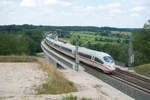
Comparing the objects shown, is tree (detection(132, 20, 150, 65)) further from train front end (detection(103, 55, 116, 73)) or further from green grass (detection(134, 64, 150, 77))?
train front end (detection(103, 55, 116, 73))

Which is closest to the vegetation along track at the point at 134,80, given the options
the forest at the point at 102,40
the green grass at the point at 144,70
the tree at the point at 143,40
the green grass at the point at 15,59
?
the green grass at the point at 144,70

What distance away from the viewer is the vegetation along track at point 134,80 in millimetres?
18647

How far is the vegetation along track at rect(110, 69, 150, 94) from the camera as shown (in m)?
18.6

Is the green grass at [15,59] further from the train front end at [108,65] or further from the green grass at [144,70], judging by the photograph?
the green grass at [144,70]

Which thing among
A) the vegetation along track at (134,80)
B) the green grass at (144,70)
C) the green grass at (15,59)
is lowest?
the vegetation along track at (134,80)

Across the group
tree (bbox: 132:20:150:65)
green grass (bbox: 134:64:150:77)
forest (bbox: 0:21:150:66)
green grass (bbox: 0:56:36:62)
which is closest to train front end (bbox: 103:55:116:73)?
green grass (bbox: 134:64:150:77)

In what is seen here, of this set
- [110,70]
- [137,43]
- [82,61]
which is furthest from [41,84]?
[137,43]

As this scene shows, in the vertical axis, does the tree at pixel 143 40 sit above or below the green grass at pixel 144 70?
above

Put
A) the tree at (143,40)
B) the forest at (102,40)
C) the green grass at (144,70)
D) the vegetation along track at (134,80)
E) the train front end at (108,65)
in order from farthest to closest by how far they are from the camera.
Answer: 1. the tree at (143,40)
2. the forest at (102,40)
3. the green grass at (144,70)
4. the train front end at (108,65)
5. the vegetation along track at (134,80)

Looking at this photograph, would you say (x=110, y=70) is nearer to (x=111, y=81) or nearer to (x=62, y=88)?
(x=111, y=81)

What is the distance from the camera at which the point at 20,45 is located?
Answer: 81.4 metres

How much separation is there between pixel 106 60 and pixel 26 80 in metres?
11.2

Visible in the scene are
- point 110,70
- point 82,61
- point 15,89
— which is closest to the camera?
point 15,89

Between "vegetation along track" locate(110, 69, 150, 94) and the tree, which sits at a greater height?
the tree
